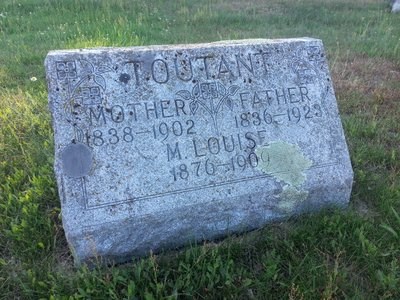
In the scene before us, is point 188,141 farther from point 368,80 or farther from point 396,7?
point 396,7

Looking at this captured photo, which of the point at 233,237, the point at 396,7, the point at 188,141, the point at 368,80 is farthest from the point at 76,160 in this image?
the point at 396,7

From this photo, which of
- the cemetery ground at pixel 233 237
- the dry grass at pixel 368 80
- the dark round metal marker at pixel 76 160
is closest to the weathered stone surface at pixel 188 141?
the dark round metal marker at pixel 76 160

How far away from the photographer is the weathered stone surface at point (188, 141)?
2547 mm

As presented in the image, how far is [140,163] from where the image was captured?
2627 mm

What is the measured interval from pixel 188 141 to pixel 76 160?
67cm

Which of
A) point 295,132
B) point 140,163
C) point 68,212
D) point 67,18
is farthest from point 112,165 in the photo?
point 67,18

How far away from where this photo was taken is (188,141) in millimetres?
2748

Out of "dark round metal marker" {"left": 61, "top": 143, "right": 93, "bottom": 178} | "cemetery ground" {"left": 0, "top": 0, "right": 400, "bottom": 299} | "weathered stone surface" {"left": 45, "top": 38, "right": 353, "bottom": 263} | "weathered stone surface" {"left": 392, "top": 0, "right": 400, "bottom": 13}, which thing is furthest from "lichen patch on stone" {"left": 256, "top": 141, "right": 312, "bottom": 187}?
"weathered stone surface" {"left": 392, "top": 0, "right": 400, "bottom": 13}

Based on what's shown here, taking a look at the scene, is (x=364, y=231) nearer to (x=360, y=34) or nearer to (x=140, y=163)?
(x=140, y=163)

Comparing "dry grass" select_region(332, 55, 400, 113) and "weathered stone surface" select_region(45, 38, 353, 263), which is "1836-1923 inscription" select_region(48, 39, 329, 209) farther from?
"dry grass" select_region(332, 55, 400, 113)

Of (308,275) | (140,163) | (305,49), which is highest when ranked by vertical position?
(305,49)

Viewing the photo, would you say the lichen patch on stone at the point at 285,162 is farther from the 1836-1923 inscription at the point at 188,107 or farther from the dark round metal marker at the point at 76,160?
the dark round metal marker at the point at 76,160

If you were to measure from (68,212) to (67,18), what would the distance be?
18.9 ft

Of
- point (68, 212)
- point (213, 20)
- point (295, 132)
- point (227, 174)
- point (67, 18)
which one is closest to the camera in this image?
point (68, 212)
